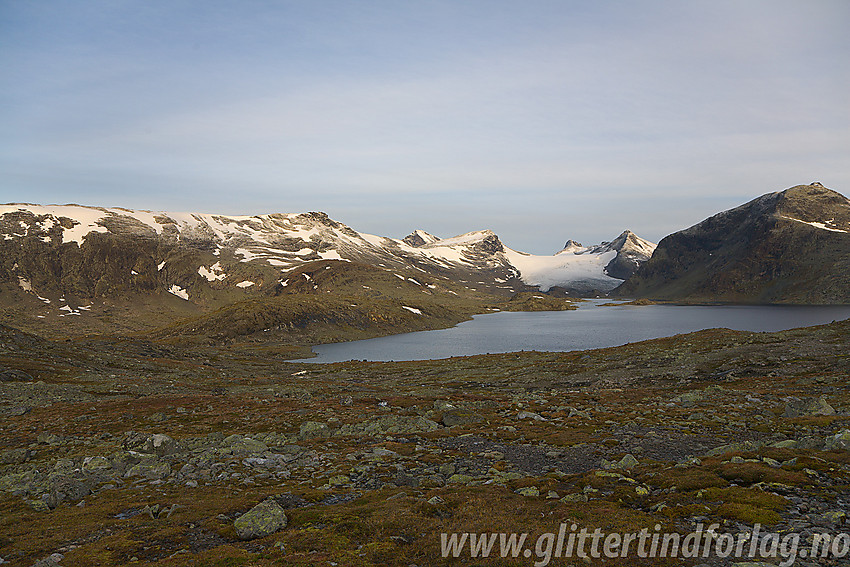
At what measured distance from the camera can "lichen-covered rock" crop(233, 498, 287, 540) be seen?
15.7 m

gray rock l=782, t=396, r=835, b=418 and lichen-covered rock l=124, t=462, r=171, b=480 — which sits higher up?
gray rock l=782, t=396, r=835, b=418

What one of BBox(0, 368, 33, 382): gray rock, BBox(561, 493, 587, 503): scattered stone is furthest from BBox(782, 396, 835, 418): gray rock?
BBox(0, 368, 33, 382): gray rock

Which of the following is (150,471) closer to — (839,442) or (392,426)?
(392,426)

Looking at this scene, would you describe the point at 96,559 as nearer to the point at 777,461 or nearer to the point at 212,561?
the point at 212,561

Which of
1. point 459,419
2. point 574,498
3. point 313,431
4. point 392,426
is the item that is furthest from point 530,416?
point 574,498

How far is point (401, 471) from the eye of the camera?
2375 centimetres

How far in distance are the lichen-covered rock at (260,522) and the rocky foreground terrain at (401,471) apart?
0.22ft

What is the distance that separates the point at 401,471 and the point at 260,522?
29.4 feet

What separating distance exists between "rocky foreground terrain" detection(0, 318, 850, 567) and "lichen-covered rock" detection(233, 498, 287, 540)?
67 millimetres

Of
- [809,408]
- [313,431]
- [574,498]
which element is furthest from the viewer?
[313,431]

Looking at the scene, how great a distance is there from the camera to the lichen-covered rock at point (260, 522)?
1573cm

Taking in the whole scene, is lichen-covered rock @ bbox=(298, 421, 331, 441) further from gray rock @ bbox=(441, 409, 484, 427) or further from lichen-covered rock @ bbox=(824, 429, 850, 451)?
lichen-covered rock @ bbox=(824, 429, 850, 451)

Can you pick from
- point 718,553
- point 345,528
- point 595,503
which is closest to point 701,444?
point 595,503

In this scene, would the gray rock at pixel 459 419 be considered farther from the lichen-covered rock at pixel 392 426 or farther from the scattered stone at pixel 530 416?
the scattered stone at pixel 530 416
